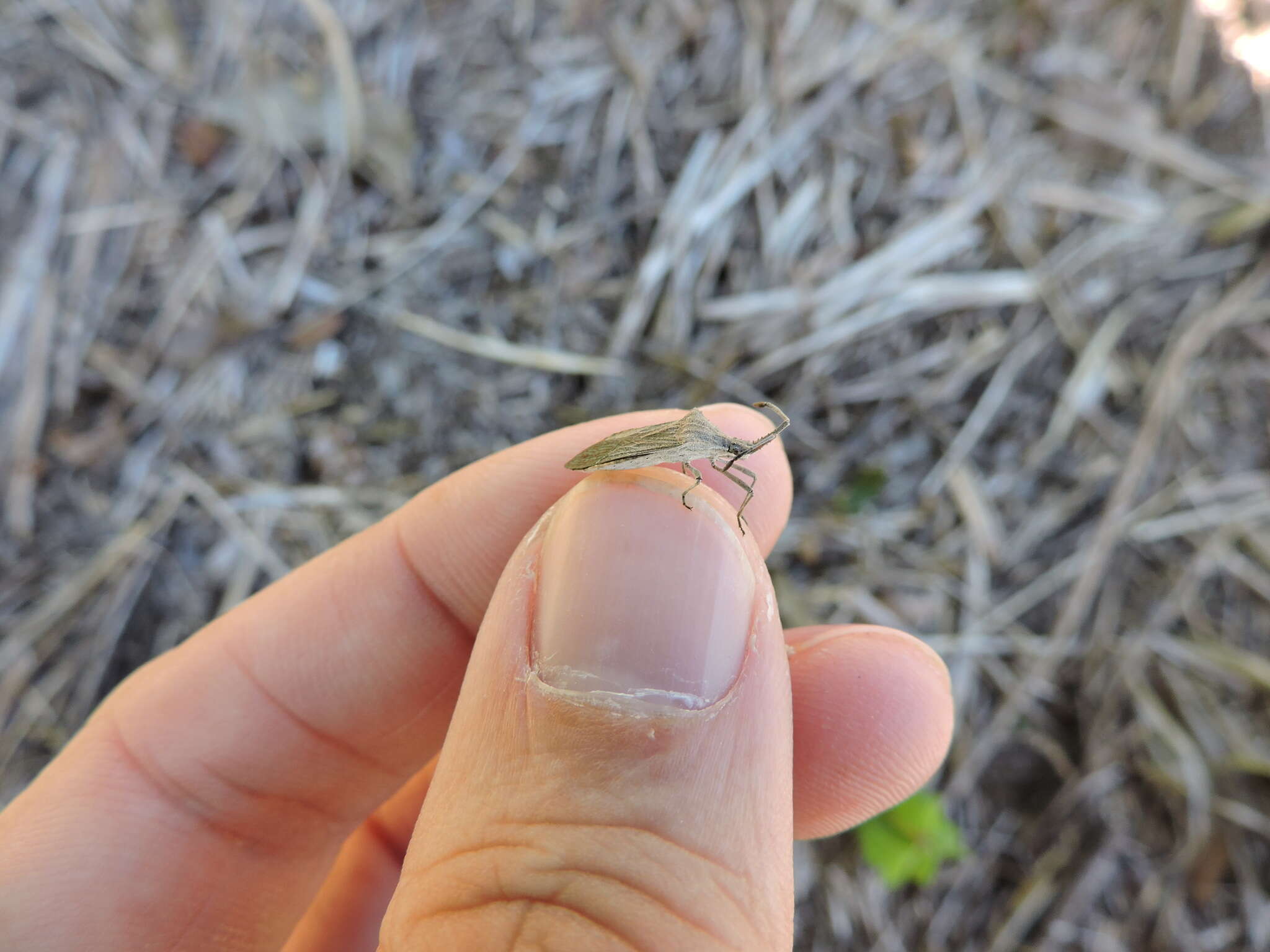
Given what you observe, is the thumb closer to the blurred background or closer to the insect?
the insect

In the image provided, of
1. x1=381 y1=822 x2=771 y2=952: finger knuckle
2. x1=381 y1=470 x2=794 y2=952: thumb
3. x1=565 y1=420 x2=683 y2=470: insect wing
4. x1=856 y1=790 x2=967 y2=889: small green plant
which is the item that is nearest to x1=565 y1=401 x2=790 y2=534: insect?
x1=565 y1=420 x2=683 y2=470: insect wing

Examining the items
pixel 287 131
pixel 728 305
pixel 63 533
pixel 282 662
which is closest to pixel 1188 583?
pixel 728 305

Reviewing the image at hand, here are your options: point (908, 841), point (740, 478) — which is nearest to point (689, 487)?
point (740, 478)

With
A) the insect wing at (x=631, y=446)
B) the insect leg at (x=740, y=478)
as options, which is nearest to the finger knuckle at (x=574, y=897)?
the insect wing at (x=631, y=446)

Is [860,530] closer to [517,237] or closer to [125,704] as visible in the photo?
[517,237]

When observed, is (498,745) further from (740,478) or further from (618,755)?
(740,478)
